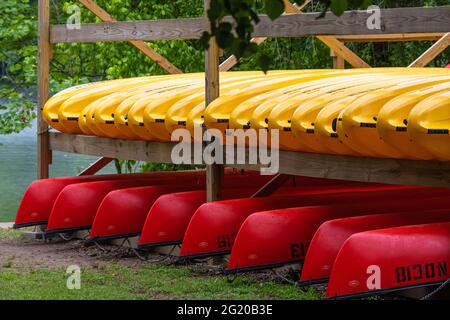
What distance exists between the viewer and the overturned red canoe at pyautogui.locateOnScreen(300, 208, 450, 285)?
739cm

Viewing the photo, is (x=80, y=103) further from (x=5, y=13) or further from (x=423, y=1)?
(x=5, y=13)

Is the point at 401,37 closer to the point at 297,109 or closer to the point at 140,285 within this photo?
the point at 297,109

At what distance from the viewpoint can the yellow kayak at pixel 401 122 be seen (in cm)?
699

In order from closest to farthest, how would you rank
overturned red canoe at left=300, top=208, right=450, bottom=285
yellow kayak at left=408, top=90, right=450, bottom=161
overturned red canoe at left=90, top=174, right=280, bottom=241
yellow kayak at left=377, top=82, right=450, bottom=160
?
1. yellow kayak at left=408, top=90, right=450, bottom=161
2. yellow kayak at left=377, top=82, right=450, bottom=160
3. overturned red canoe at left=300, top=208, right=450, bottom=285
4. overturned red canoe at left=90, top=174, right=280, bottom=241

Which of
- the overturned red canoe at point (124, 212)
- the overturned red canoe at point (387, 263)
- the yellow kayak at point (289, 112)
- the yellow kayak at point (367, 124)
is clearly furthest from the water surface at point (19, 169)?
the overturned red canoe at point (387, 263)

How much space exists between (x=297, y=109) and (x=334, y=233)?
A: 3.21 feet

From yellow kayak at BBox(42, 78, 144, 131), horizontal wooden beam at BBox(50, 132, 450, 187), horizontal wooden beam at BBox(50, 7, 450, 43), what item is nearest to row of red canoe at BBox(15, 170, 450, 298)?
horizontal wooden beam at BBox(50, 132, 450, 187)

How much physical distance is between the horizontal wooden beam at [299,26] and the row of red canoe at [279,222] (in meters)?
1.17

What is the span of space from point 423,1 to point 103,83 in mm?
4684

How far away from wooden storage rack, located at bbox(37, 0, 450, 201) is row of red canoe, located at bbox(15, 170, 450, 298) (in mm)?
291

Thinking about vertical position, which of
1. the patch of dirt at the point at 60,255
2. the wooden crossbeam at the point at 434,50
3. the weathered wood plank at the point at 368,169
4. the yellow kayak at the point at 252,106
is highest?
the wooden crossbeam at the point at 434,50

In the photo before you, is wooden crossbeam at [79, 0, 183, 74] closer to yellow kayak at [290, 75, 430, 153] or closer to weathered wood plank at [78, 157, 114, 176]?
weathered wood plank at [78, 157, 114, 176]

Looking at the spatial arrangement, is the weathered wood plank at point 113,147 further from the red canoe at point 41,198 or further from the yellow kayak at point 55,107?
the red canoe at point 41,198
